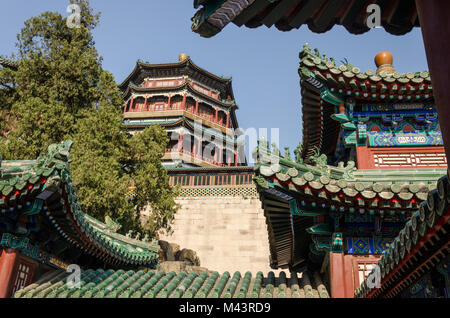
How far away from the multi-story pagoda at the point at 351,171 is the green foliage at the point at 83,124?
5.50 meters

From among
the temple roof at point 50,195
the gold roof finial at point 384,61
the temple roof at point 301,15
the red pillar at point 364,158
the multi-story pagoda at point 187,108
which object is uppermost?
the multi-story pagoda at point 187,108

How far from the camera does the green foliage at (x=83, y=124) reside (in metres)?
11.6

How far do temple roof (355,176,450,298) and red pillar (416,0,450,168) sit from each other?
2.46 feet

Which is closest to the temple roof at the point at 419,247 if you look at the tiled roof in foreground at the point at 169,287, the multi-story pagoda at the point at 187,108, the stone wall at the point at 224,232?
the tiled roof in foreground at the point at 169,287

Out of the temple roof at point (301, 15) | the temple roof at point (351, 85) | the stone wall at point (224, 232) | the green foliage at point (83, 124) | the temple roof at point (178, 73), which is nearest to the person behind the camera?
the temple roof at point (301, 15)

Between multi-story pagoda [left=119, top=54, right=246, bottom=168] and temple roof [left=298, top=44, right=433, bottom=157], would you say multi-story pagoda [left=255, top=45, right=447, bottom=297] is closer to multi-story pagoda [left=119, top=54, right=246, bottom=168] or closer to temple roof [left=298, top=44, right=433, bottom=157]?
temple roof [left=298, top=44, right=433, bottom=157]

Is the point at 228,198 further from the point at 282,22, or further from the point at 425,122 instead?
the point at 282,22

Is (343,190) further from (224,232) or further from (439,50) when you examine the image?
(224,232)

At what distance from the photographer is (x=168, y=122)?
3212cm

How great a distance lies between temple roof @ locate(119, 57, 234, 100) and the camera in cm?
Answer: 3475

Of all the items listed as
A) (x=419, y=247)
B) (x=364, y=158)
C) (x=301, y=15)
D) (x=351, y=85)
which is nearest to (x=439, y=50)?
(x=301, y=15)

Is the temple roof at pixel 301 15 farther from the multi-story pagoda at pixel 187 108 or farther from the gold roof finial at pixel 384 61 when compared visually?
the multi-story pagoda at pixel 187 108
